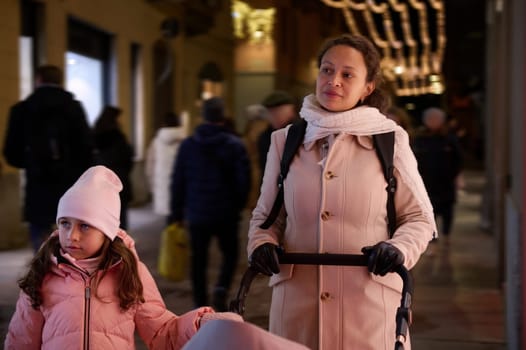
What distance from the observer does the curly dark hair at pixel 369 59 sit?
342 centimetres

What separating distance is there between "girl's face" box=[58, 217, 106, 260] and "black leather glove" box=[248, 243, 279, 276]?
0.60 m

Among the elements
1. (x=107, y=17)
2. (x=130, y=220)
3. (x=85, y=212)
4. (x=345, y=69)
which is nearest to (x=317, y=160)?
(x=345, y=69)

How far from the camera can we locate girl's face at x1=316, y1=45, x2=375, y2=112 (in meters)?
3.36

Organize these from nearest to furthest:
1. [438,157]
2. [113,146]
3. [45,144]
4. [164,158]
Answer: [45,144]
[113,146]
[438,157]
[164,158]

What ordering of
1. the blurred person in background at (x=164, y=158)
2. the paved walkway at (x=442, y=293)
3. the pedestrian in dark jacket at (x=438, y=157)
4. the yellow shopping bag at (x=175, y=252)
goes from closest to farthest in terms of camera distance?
the paved walkway at (x=442, y=293) < the yellow shopping bag at (x=175, y=252) < the pedestrian in dark jacket at (x=438, y=157) < the blurred person in background at (x=164, y=158)

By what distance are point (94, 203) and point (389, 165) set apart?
107 cm

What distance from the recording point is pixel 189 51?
2205 cm

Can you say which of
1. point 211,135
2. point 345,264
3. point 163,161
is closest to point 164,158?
point 163,161

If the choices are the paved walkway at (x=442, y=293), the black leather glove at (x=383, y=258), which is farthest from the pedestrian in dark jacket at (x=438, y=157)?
the black leather glove at (x=383, y=258)

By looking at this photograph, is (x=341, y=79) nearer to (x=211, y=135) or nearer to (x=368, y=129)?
(x=368, y=129)

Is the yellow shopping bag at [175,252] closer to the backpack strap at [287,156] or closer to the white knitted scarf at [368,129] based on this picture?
the backpack strap at [287,156]

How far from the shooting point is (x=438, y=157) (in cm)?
1122

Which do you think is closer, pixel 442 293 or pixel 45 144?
pixel 45 144

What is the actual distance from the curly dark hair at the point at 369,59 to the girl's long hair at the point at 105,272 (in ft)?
3.35
